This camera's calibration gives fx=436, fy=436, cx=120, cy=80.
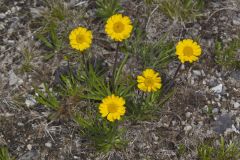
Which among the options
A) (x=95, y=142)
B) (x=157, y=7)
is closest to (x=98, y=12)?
(x=157, y=7)

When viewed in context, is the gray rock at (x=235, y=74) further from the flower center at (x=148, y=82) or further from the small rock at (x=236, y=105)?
the flower center at (x=148, y=82)

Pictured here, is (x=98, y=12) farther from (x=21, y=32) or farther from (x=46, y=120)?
(x=46, y=120)

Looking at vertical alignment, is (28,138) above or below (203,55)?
below

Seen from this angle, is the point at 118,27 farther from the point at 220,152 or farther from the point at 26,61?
the point at 220,152

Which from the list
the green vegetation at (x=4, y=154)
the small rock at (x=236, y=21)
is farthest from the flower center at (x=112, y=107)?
the small rock at (x=236, y=21)

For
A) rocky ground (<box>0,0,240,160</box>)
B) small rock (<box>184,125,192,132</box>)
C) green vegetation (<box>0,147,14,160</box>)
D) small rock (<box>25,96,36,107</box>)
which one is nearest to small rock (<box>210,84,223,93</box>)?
rocky ground (<box>0,0,240,160</box>)

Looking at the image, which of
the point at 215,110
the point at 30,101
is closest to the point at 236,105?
the point at 215,110
